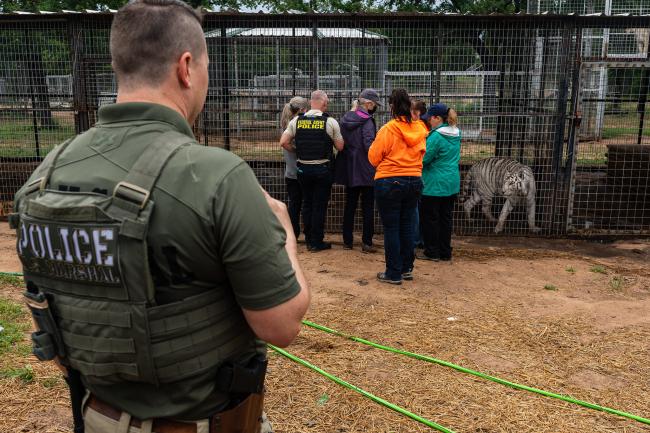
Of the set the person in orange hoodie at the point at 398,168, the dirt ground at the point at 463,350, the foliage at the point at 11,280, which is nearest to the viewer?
the dirt ground at the point at 463,350

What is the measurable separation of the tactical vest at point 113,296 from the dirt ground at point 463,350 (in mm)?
2167

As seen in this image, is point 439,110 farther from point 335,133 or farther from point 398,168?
point 398,168

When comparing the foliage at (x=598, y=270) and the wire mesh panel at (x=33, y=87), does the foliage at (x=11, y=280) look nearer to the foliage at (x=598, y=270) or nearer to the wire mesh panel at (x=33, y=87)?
the wire mesh panel at (x=33, y=87)

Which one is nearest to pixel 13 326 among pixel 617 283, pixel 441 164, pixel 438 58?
pixel 441 164

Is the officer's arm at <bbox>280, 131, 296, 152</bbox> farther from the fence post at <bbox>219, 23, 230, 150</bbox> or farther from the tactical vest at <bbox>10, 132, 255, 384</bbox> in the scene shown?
the tactical vest at <bbox>10, 132, 255, 384</bbox>

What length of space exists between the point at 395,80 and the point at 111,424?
362 inches

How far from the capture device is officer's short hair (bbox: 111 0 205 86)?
150 cm

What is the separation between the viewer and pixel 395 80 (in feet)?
33.2

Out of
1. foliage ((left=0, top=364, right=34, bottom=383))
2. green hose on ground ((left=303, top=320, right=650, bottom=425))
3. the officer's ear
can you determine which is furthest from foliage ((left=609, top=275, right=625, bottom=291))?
the officer's ear

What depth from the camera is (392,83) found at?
37.0 ft

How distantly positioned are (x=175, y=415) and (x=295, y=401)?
2351 mm

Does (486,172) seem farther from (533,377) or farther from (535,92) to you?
(533,377)

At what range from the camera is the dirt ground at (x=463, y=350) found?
11.7 feet

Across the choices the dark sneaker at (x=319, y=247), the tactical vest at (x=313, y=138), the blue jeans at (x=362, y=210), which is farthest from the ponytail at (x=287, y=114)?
the dark sneaker at (x=319, y=247)
